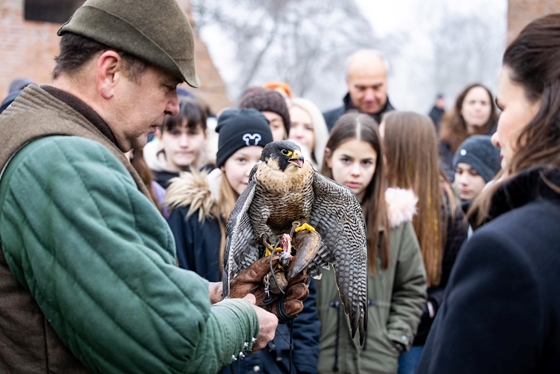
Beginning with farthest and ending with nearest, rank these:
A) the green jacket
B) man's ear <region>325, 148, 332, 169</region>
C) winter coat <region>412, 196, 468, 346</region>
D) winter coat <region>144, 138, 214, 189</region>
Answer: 1. winter coat <region>144, 138, 214, 189</region>
2. winter coat <region>412, 196, 468, 346</region>
3. man's ear <region>325, 148, 332, 169</region>
4. the green jacket

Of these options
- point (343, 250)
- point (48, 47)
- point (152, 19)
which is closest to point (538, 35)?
point (152, 19)

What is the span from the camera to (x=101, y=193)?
1.84 m

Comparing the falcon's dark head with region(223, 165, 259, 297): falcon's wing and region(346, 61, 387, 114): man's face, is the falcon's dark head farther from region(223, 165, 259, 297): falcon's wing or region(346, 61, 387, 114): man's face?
region(346, 61, 387, 114): man's face

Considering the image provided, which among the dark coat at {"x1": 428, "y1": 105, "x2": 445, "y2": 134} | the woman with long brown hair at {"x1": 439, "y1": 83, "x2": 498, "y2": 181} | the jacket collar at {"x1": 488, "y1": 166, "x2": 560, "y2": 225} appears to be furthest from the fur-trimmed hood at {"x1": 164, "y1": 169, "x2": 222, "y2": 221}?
the dark coat at {"x1": 428, "y1": 105, "x2": 445, "y2": 134}

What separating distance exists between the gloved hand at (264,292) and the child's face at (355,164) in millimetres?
1483

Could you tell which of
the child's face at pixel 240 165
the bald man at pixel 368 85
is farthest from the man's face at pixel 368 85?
the child's face at pixel 240 165

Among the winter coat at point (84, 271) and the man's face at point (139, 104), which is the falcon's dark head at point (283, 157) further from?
the winter coat at point (84, 271)

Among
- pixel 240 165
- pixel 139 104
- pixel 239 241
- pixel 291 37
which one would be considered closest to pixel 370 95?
pixel 240 165

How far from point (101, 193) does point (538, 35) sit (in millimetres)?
1220

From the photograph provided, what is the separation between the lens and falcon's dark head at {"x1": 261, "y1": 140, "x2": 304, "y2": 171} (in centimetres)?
304

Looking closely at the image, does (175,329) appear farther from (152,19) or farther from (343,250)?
(343,250)

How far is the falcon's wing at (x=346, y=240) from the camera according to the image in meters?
3.01

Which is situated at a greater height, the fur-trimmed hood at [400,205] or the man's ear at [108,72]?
the man's ear at [108,72]

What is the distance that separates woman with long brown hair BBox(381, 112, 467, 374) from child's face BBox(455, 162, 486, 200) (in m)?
0.43
